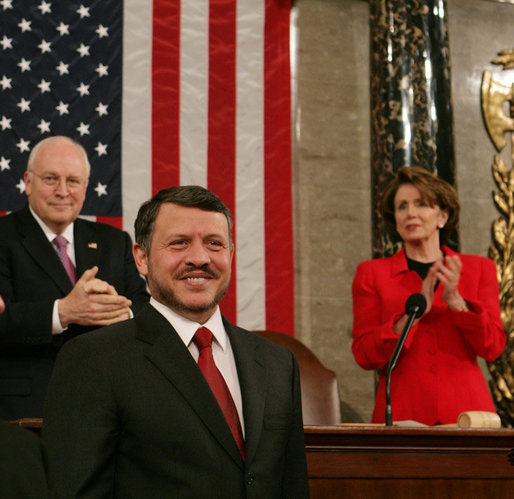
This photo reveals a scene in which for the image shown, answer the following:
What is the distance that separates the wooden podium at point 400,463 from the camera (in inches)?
109

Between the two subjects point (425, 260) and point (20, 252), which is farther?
point (425, 260)

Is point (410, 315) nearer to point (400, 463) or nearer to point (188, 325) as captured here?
point (400, 463)

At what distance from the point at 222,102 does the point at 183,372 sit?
12.7 feet

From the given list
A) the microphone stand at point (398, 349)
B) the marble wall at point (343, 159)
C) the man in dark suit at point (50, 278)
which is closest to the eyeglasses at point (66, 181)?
the man in dark suit at point (50, 278)

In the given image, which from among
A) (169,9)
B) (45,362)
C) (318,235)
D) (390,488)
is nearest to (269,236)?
(318,235)

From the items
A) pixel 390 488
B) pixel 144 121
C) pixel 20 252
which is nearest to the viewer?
pixel 390 488

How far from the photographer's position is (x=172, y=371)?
203 centimetres

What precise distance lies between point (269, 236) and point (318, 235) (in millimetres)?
412

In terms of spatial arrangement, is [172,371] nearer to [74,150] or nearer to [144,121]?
[74,150]

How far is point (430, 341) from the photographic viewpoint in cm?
363

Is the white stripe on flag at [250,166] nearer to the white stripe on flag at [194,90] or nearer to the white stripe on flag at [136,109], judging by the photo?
the white stripe on flag at [194,90]

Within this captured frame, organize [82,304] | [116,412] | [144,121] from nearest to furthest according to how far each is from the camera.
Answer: [116,412], [82,304], [144,121]

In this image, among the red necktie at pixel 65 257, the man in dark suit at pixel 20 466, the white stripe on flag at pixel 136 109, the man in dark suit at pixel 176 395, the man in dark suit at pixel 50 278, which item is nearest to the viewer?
the man in dark suit at pixel 20 466

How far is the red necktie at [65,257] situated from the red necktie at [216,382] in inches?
58.8
